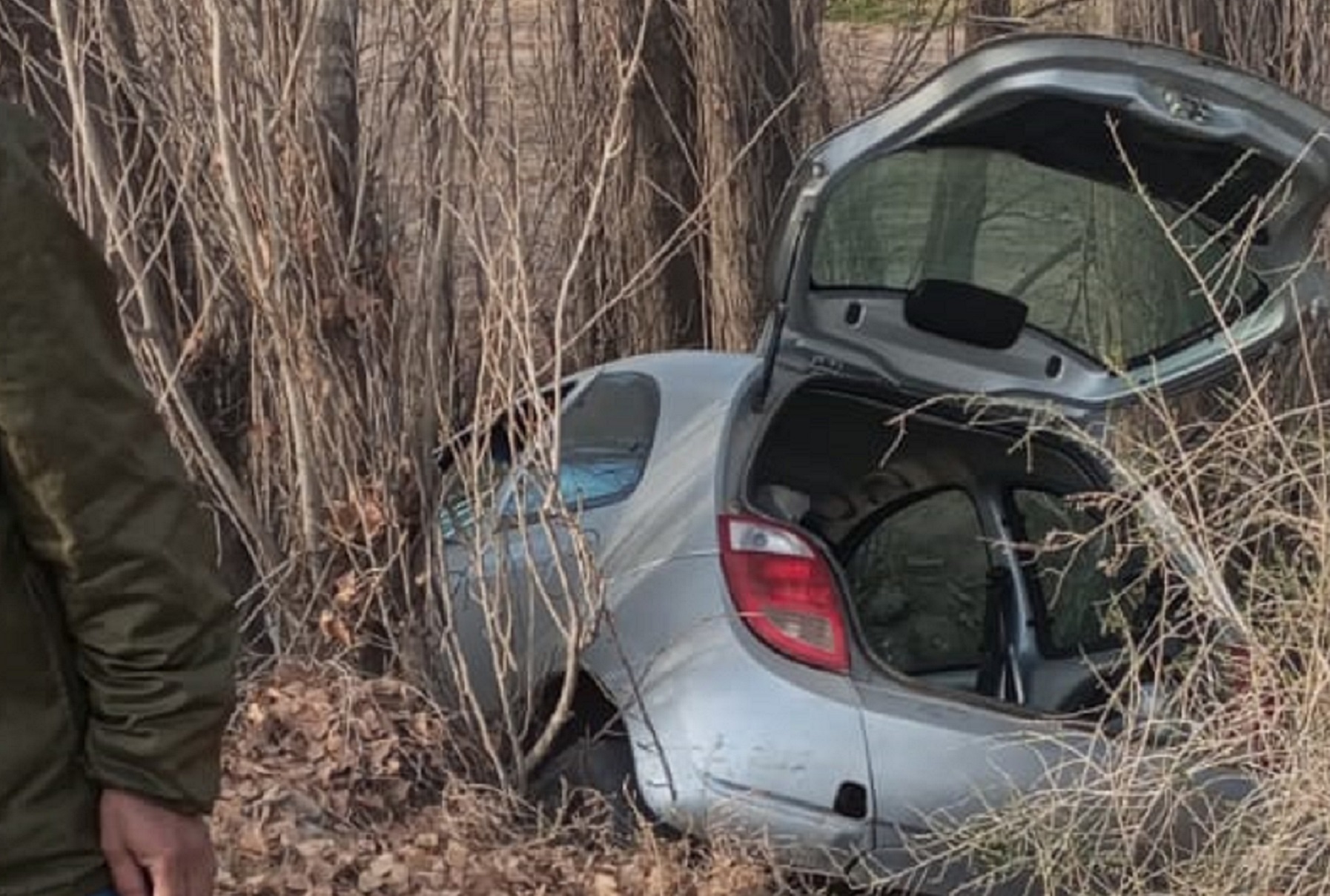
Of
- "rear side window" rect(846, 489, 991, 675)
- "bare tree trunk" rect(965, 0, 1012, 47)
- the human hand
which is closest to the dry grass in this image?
"rear side window" rect(846, 489, 991, 675)

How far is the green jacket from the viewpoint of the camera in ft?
7.34

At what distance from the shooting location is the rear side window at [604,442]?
568cm

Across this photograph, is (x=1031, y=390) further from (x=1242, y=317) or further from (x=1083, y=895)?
(x=1083, y=895)

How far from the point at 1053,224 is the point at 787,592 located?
1.92m

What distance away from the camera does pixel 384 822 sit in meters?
5.17

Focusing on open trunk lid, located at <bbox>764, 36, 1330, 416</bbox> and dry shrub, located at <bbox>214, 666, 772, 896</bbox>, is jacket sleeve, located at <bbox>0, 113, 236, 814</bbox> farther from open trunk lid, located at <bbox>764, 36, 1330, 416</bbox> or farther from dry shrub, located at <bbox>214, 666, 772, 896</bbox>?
open trunk lid, located at <bbox>764, 36, 1330, 416</bbox>

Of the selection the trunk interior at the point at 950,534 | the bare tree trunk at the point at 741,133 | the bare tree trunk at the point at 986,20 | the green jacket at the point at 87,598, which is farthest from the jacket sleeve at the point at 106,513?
the bare tree trunk at the point at 986,20

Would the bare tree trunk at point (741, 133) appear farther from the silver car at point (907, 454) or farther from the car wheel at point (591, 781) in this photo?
the car wheel at point (591, 781)

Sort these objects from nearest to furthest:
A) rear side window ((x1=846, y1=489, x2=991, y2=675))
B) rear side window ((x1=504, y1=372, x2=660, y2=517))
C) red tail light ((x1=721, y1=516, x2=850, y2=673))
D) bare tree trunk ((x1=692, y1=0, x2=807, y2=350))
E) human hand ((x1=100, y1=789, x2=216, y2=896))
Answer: human hand ((x1=100, y1=789, x2=216, y2=896)) → red tail light ((x1=721, y1=516, x2=850, y2=673)) → rear side window ((x1=504, y1=372, x2=660, y2=517)) → rear side window ((x1=846, y1=489, x2=991, y2=675)) → bare tree trunk ((x1=692, y1=0, x2=807, y2=350))

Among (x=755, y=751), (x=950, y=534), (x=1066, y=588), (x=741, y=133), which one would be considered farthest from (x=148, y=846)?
(x=741, y=133)

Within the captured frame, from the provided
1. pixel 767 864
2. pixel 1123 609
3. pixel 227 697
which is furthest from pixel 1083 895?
pixel 227 697

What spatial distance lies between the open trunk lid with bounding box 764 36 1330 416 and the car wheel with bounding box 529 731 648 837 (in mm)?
1088

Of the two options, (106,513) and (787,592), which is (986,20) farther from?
(106,513)

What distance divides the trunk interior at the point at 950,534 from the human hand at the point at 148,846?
361 centimetres
